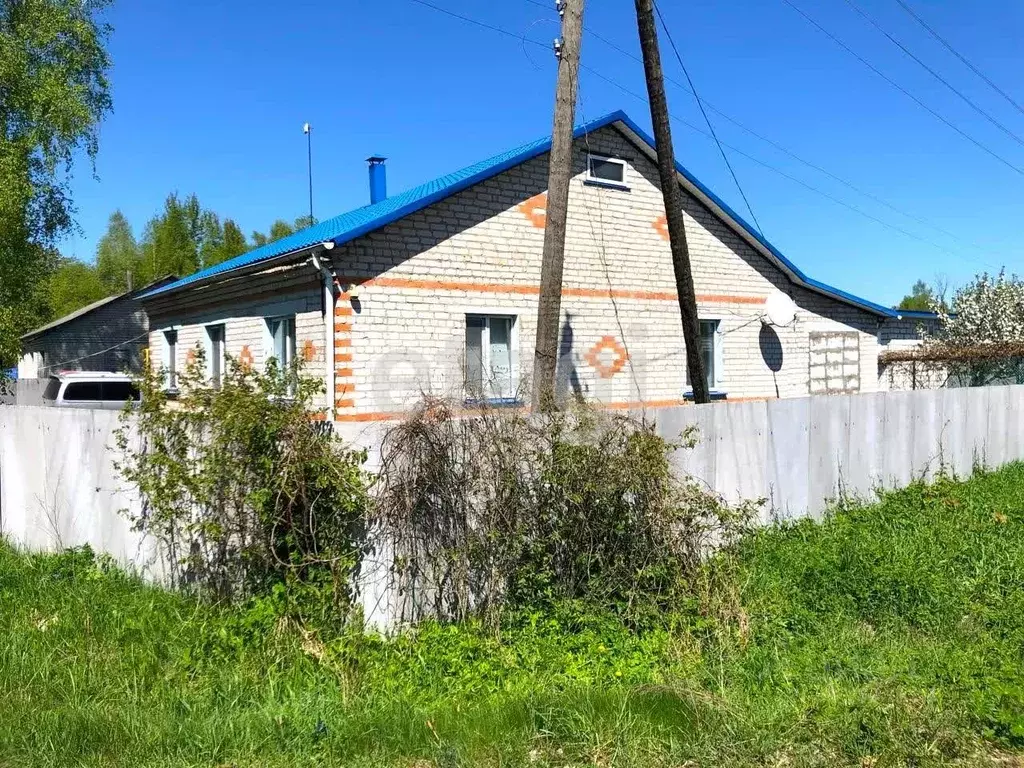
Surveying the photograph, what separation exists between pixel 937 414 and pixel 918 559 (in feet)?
13.3

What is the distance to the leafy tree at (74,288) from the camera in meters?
55.0

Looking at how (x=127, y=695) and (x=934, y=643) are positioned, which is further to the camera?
(x=934, y=643)

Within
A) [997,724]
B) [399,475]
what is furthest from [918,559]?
[399,475]

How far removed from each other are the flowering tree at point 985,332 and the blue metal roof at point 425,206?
2595mm

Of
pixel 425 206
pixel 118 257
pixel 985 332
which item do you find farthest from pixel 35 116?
pixel 118 257

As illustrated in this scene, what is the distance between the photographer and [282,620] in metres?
5.13

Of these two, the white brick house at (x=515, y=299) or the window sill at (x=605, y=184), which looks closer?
Answer: the white brick house at (x=515, y=299)

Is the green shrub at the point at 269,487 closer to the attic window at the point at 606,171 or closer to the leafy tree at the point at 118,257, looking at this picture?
the attic window at the point at 606,171

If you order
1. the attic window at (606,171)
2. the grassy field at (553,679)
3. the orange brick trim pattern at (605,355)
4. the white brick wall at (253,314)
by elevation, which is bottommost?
the grassy field at (553,679)

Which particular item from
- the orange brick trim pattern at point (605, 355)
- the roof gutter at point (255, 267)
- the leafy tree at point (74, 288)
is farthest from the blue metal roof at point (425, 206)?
the leafy tree at point (74, 288)

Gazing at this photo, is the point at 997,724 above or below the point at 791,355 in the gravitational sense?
below

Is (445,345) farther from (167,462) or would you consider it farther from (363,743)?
(363,743)

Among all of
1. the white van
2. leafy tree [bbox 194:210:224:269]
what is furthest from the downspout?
leafy tree [bbox 194:210:224:269]

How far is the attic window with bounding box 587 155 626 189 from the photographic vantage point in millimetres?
13805
